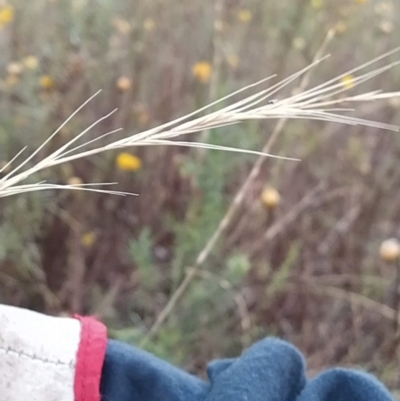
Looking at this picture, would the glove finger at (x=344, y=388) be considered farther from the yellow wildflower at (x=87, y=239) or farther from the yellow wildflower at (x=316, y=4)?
the yellow wildflower at (x=316, y=4)

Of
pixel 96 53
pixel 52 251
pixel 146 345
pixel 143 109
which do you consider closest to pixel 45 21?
pixel 96 53

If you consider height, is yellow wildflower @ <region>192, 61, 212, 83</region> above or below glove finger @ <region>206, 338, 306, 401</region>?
above

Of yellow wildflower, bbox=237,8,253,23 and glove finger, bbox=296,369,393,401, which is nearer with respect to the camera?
glove finger, bbox=296,369,393,401

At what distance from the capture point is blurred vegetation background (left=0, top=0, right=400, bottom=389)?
81 centimetres

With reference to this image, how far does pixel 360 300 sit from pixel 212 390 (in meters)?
0.47

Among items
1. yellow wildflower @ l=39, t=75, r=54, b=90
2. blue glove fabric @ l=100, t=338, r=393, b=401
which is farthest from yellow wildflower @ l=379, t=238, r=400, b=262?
yellow wildflower @ l=39, t=75, r=54, b=90

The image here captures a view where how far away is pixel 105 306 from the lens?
825 millimetres

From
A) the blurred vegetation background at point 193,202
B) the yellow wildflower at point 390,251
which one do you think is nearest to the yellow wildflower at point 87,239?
the blurred vegetation background at point 193,202

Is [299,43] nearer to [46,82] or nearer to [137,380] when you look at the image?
[46,82]

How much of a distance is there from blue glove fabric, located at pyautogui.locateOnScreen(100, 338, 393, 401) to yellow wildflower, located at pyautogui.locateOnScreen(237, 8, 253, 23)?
72 cm

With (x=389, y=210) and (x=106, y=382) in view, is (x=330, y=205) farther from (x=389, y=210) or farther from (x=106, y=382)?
(x=106, y=382)

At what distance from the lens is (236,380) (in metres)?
0.43

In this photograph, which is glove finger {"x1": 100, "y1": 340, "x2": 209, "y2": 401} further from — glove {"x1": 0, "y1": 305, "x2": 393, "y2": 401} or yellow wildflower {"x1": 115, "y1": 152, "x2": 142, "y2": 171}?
yellow wildflower {"x1": 115, "y1": 152, "x2": 142, "y2": 171}

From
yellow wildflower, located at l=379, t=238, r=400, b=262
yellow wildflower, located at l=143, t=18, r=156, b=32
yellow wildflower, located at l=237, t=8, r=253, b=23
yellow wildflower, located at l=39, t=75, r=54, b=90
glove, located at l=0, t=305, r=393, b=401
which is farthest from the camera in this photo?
yellow wildflower, located at l=237, t=8, r=253, b=23
